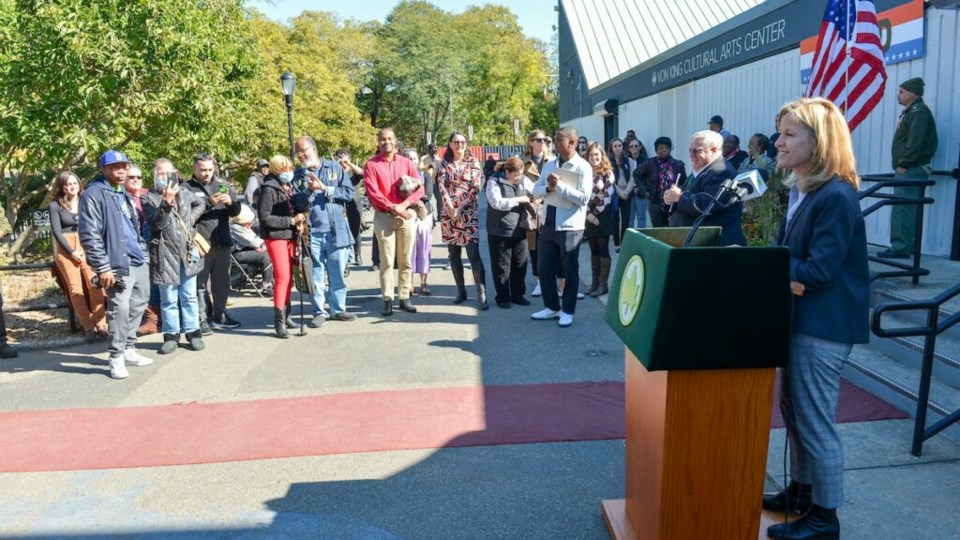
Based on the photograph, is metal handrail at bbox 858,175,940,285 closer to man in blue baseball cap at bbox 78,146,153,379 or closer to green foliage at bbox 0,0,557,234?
man in blue baseball cap at bbox 78,146,153,379

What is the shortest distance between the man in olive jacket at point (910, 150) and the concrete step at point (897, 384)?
1.96 metres

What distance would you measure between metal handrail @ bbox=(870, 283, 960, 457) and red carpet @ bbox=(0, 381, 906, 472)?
639mm

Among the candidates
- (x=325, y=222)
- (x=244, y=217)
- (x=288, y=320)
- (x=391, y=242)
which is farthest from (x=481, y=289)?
(x=244, y=217)

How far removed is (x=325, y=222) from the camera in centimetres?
809

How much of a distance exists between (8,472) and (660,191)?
27.4 ft

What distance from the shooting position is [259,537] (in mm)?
3779

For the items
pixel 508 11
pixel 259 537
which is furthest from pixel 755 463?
pixel 508 11

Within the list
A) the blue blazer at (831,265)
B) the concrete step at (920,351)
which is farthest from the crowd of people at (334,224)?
the concrete step at (920,351)

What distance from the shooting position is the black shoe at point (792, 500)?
11.4 feet

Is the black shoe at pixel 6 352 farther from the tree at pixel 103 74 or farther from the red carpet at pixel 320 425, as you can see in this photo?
the tree at pixel 103 74

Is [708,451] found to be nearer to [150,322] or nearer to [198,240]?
[198,240]

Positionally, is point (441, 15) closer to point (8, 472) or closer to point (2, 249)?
point (2, 249)

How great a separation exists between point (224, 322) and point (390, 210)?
2355mm

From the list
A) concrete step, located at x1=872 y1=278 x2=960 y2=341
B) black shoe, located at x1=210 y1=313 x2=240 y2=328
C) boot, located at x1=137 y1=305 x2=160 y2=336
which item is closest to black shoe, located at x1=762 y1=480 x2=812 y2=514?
concrete step, located at x1=872 y1=278 x2=960 y2=341
